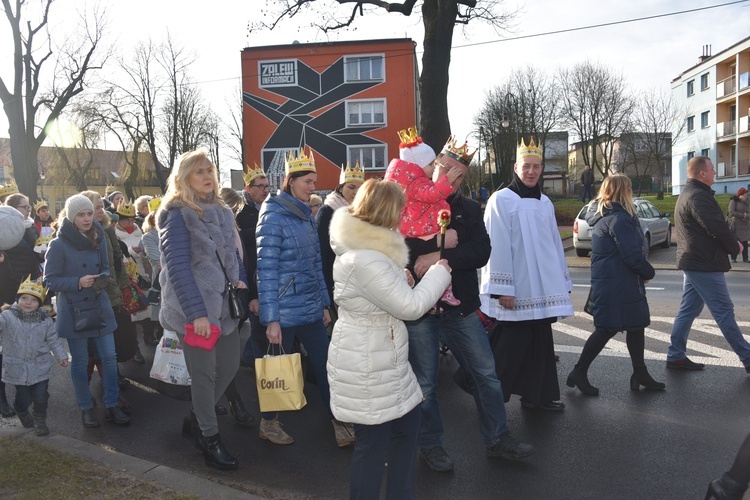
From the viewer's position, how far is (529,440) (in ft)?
15.0

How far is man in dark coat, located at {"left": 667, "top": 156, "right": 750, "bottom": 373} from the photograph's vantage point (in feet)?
19.2

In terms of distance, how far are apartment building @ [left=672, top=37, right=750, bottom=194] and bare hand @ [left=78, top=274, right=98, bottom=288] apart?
1932 inches

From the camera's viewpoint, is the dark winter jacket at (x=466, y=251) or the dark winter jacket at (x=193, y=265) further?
the dark winter jacket at (x=193, y=265)

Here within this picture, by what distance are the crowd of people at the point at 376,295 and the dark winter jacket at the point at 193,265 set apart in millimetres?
12

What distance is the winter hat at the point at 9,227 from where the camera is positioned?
6.04m

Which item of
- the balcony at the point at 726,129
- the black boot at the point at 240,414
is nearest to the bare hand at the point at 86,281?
the black boot at the point at 240,414

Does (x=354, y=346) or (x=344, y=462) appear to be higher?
(x=354, y=346)

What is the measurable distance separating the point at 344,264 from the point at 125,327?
3.89 m

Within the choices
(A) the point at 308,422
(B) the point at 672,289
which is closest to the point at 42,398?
(A) the point at 308,422

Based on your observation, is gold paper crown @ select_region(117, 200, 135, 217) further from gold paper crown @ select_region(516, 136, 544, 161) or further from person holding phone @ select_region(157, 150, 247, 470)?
gold paper crown @ select_region(516, 136, 544, 161)

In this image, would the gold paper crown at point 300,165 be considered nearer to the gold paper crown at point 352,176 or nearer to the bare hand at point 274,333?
the bare hand at point 274,333

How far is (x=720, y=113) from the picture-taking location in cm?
4878

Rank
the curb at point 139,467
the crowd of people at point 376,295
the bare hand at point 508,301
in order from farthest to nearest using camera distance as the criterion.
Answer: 1. the bare hand at point 508,301
2. the curb at point 139,467
3. the crowd of people at point 376,295

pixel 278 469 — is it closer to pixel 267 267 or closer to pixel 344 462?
pixel 344 462
